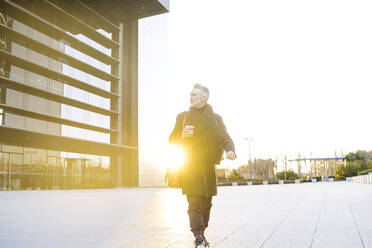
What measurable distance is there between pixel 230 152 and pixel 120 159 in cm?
3761

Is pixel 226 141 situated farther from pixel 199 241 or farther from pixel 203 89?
pixel 199 241

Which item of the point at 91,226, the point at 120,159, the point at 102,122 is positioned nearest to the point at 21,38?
the point at 102,122

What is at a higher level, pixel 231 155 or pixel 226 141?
pixel 226 141

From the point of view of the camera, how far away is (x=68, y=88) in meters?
34.9

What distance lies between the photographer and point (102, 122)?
38312mm

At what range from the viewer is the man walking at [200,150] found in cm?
384

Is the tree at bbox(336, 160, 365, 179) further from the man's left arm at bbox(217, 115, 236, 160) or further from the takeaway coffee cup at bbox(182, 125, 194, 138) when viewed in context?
the takeaway coffee cup at bbox(182, 125, 194, 138)

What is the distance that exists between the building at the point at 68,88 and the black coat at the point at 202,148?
24910 millimetres

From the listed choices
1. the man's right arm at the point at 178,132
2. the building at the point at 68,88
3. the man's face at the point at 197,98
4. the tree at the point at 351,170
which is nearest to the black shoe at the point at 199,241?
the man's right arm at the point at 178,132

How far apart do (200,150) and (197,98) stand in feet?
1.83

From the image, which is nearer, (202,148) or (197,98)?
(202,148)

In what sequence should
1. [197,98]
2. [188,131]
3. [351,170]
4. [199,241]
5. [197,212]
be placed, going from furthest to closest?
[351,170] → [197,98] → [188,131] → [197,212] → [199,241]

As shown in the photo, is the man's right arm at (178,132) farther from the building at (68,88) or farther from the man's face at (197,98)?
the building at (68,88)

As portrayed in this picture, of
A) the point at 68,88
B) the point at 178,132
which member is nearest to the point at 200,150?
the point at 178,132
